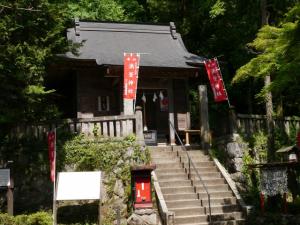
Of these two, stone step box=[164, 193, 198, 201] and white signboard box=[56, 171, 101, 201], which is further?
stone step box=[164, 193, 198, 201]

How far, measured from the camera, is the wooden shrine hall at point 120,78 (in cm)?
1822

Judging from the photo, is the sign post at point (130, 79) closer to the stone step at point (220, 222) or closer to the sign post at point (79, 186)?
the sign post at point (79, 186)

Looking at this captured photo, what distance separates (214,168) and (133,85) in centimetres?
449

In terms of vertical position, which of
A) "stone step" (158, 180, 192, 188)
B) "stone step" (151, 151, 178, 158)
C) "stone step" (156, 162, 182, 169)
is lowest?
"stone step" (158, 180, 192, 188)

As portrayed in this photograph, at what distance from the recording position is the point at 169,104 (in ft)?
63.8

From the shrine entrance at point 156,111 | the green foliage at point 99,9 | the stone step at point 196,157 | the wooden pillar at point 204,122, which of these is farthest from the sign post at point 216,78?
the green foliage at point 99,9

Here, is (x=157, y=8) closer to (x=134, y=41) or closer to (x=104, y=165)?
(x=134, y=41)

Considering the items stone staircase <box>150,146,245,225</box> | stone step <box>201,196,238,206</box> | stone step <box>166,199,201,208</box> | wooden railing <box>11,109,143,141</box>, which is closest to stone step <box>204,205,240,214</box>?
stone staircase <box>150,146,245,225</box>

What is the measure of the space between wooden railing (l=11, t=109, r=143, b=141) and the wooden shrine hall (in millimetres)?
2043

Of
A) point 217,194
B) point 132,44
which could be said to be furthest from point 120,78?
point 217,194

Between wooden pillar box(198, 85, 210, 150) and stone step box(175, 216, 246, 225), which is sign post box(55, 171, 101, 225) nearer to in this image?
stone step box(175, 216, 246, 225)

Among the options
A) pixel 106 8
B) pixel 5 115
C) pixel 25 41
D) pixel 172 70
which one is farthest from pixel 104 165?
pixel 106 8

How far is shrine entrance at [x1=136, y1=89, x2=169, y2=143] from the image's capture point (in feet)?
65.5

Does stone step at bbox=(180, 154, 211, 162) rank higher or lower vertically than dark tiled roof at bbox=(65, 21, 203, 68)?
lower
